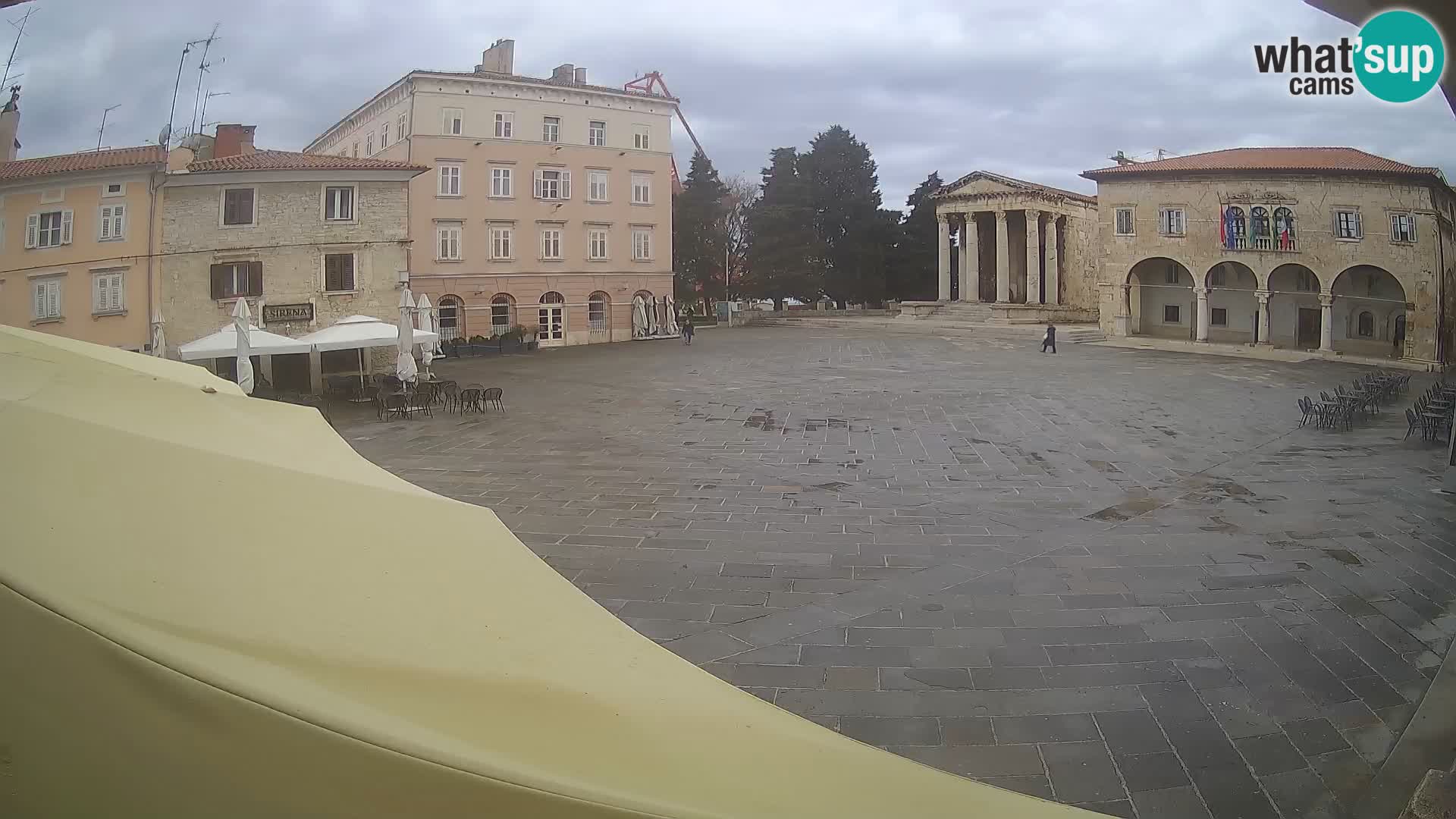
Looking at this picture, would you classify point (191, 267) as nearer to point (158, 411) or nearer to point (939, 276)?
point (158, 411)

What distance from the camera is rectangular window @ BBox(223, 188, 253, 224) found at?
5.03 m

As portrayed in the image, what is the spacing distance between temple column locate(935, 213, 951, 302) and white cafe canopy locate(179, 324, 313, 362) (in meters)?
44.7

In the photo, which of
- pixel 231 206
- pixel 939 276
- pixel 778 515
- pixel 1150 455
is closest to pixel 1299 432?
pixel 1150 455

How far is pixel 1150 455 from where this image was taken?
12016 millimetres

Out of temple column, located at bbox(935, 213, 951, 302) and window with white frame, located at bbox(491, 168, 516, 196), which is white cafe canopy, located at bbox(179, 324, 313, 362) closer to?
window with white frame, located at bbox(491, 168, 516, 196)

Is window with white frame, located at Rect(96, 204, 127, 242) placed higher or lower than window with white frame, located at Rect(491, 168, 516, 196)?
lower

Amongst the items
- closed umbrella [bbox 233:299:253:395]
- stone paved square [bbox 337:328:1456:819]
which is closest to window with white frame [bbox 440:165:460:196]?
stone paved square [bbox 337:328:1456:819]

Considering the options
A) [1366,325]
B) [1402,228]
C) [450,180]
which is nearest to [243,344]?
[1402,228]

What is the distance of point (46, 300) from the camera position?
3.35 m

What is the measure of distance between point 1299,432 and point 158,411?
1609cm

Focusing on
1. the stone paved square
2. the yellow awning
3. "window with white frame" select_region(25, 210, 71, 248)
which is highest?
"window with white frame" select_region(25, 210, 71, 248)

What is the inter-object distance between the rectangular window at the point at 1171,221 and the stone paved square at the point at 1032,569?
66.7ft

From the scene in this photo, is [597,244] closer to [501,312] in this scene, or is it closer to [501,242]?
[501,242]

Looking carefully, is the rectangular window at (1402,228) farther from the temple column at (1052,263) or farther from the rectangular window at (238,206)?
the temple column at (1052,263)
